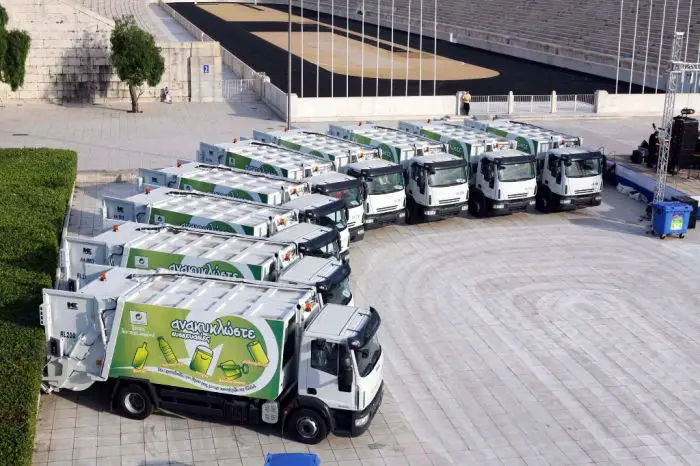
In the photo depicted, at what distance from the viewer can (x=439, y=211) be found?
29578 millimetres

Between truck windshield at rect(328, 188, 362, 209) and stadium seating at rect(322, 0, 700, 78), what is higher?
stadium seating at rect(322, 0, 700, 78)

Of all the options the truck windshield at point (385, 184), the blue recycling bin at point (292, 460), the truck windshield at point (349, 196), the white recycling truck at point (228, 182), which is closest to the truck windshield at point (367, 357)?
the blue recycling bin at point (292, 460)

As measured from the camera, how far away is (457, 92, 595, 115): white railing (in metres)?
49.4

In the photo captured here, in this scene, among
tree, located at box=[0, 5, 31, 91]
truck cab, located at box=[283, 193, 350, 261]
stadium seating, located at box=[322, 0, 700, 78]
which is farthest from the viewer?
stadium seating, located at box=[322, 0, 700, 78]

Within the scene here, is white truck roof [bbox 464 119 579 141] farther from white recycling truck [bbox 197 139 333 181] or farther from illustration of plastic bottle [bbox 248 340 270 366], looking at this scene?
illustration of plastic bottle [bbox 248 340 270 366]

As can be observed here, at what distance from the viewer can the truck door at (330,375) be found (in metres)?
16.5

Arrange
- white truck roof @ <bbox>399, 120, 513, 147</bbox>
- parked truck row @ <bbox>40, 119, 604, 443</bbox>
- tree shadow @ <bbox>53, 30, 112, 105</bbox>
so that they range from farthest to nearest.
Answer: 1. tree shadow @ <bbox>53, 30, 112, 105</bbox>
2. white truck roof @ <bbox>399, 120, 513, 147</bbox>
3. parked truck row @ <bbox>40, 119, 604, 443</bbox>

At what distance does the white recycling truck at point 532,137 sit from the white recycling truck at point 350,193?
26.5ft

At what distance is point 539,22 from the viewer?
80.3 metres

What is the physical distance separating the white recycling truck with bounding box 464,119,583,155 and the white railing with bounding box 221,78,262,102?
19212 mm

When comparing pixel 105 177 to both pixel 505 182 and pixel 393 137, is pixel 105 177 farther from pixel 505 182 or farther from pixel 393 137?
pixel 505 182

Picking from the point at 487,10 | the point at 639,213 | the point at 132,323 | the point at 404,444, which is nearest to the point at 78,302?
the point at 132,323

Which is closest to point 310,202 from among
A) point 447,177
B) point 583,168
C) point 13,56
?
point 447,177

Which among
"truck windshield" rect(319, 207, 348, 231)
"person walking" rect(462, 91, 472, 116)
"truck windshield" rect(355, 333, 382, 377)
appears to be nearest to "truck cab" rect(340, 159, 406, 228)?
"truck windshield" rect(319, 207, 348, 231)
